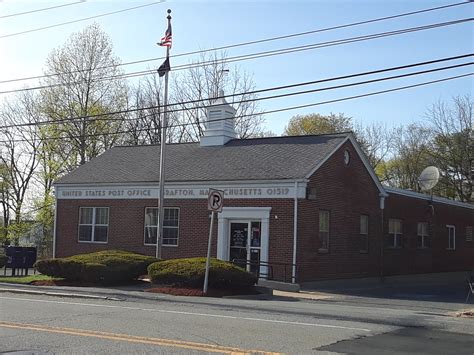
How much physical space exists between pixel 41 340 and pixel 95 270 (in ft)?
36.7

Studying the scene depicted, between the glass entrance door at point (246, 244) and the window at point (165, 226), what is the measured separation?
282 cm

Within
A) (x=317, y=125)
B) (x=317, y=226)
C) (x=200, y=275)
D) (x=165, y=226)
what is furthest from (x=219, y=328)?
(x=317, y=125)

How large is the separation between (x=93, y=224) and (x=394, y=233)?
14.4 m

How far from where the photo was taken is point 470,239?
126 feet

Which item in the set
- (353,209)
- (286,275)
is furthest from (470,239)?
(286,275)

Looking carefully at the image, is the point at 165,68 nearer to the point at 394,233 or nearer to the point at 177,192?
the point at 177,192

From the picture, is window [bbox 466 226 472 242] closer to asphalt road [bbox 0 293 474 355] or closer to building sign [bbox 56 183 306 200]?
building sign [bbox 56 183 306 200]

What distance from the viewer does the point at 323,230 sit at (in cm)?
2428

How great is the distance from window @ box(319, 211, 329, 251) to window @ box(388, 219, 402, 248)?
20.3 feet

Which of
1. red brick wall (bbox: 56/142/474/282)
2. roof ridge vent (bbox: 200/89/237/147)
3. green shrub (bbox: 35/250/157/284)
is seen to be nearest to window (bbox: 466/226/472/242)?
red brick wall (bbox: 56/142/474/282)

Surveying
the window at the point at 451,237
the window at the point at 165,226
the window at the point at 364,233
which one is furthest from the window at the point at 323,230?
the window at the point at 451,237

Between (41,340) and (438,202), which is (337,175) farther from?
(41,340)

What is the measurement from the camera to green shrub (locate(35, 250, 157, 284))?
810 inches

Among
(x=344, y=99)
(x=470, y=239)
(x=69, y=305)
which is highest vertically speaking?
(x=344, y=99)
